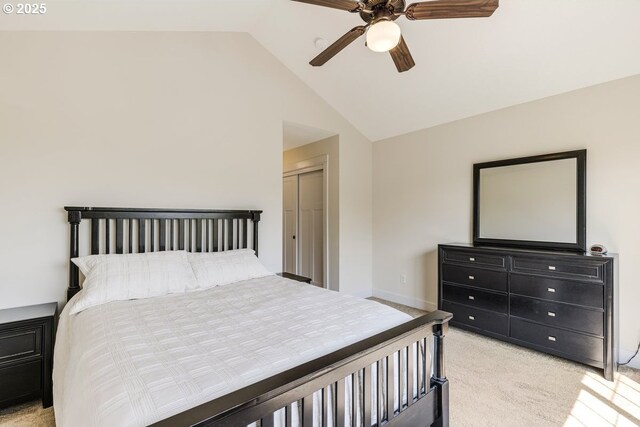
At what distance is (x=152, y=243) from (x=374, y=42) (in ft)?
7.87

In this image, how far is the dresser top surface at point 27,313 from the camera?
6.47ft

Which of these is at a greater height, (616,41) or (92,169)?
(616,41)

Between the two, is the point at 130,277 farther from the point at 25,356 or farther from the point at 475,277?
the point at 475,277

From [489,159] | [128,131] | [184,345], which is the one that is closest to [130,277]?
[184,345]

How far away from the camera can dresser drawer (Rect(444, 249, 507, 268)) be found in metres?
2.89

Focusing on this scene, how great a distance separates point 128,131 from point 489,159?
11.8 feet

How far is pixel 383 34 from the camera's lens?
162 centimetres

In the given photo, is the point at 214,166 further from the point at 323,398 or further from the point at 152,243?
the point at 323,398

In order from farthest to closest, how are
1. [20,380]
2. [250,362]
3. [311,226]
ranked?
[311,226], [20,380], [250,362]

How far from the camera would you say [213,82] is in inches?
123

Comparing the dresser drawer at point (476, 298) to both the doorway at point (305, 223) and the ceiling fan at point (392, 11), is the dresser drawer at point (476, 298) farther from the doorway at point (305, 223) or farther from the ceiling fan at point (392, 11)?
the ceiling fan at point (392, 11)

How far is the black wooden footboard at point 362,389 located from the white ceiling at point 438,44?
2.38m

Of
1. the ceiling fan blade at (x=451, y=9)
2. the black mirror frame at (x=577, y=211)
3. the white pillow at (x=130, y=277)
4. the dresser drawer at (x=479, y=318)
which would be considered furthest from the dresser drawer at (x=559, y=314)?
the white pillow at (x=130, y=277)

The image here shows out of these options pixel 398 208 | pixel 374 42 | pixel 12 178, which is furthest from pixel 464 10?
pixel 12 178
